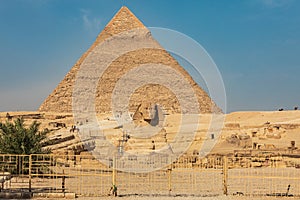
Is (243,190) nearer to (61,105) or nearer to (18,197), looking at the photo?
(18,197)

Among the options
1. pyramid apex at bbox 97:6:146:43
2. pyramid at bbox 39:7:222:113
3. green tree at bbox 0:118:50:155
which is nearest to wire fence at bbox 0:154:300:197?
green tree at bbox 0:118:50:155

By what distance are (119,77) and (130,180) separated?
300ft

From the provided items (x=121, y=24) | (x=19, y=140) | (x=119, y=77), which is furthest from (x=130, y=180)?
(x=121, y=24)

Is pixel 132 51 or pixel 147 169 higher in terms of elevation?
pixel 132 51

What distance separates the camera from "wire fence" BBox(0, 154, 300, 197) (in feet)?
32.1

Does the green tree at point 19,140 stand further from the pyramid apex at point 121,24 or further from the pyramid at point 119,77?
the pyramid apex at point 121,24

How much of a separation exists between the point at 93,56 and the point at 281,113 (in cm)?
5950

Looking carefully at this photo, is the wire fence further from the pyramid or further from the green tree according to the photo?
the pyramid

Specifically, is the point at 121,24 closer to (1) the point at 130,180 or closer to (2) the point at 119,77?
(2) the point at 119,77

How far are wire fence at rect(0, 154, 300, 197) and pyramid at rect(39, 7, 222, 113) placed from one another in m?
69.8

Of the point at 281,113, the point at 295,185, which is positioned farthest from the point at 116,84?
the point at 295,185

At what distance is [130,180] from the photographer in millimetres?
11828

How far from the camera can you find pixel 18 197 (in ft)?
28.6

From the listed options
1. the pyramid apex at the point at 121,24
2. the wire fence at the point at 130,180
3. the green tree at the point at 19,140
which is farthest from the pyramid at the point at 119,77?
the wire fence at the point at 130,180
